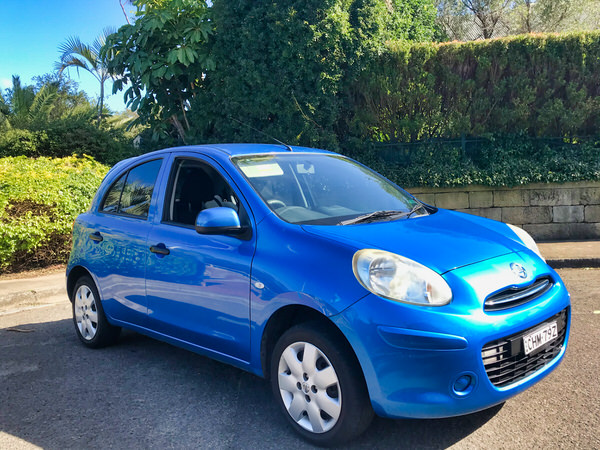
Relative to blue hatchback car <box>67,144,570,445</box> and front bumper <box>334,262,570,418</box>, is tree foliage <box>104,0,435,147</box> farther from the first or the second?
front bumper <box>334,262,570,418</box>

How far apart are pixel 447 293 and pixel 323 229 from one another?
80 centimetres

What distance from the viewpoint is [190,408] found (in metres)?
3.62

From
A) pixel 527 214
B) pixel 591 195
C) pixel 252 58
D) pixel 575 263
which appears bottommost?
pixel 575 263

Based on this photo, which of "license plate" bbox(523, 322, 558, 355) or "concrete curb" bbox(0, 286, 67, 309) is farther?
"concrete curb" bbox(0, 286, 67, 309)

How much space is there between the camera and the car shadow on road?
3.15m

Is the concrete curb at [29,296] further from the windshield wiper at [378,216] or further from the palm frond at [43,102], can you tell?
the palm frond at [43,102]

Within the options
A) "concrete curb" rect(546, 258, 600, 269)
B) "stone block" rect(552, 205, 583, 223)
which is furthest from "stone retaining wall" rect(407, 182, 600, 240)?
"concrete curb" rect(546, 258, 600, 269)

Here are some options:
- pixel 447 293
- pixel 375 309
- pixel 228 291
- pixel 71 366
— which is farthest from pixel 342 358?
pixel 71 366

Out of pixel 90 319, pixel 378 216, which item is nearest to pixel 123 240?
pixel 90 319

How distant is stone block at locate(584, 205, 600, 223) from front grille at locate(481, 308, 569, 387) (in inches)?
310

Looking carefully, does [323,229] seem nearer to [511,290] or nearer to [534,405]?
[511,290]

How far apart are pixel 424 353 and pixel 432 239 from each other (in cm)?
78

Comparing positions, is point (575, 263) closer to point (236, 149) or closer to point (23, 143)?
point (236, 149)

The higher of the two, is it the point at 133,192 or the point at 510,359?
the point at 133,192
